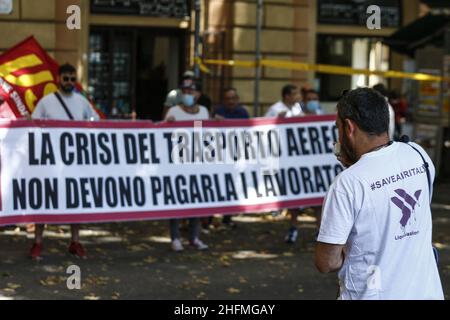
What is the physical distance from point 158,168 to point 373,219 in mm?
6893

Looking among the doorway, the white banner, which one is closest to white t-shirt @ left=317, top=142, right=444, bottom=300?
the white banner

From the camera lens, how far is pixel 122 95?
1795cm

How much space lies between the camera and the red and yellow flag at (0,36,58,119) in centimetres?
1155

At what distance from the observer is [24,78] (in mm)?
11812

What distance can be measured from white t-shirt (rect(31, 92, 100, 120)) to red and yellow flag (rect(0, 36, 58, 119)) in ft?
3.08

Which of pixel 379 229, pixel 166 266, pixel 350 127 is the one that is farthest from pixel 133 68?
pixel 379 229

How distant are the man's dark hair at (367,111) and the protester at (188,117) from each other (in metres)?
6.98

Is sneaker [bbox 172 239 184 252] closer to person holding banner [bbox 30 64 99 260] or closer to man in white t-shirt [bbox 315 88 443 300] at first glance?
person holding banner [bbox 30 64 99 260]

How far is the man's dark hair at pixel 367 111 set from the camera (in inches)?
161

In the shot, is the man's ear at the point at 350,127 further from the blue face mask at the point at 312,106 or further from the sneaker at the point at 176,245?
the blue face mask at the point at 312,106

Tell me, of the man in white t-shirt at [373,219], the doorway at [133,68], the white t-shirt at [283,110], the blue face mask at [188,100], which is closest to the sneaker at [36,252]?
the blue face mask at [188,100]

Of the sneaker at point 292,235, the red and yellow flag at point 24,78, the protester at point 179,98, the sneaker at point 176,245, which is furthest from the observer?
the protester at point 179,98
